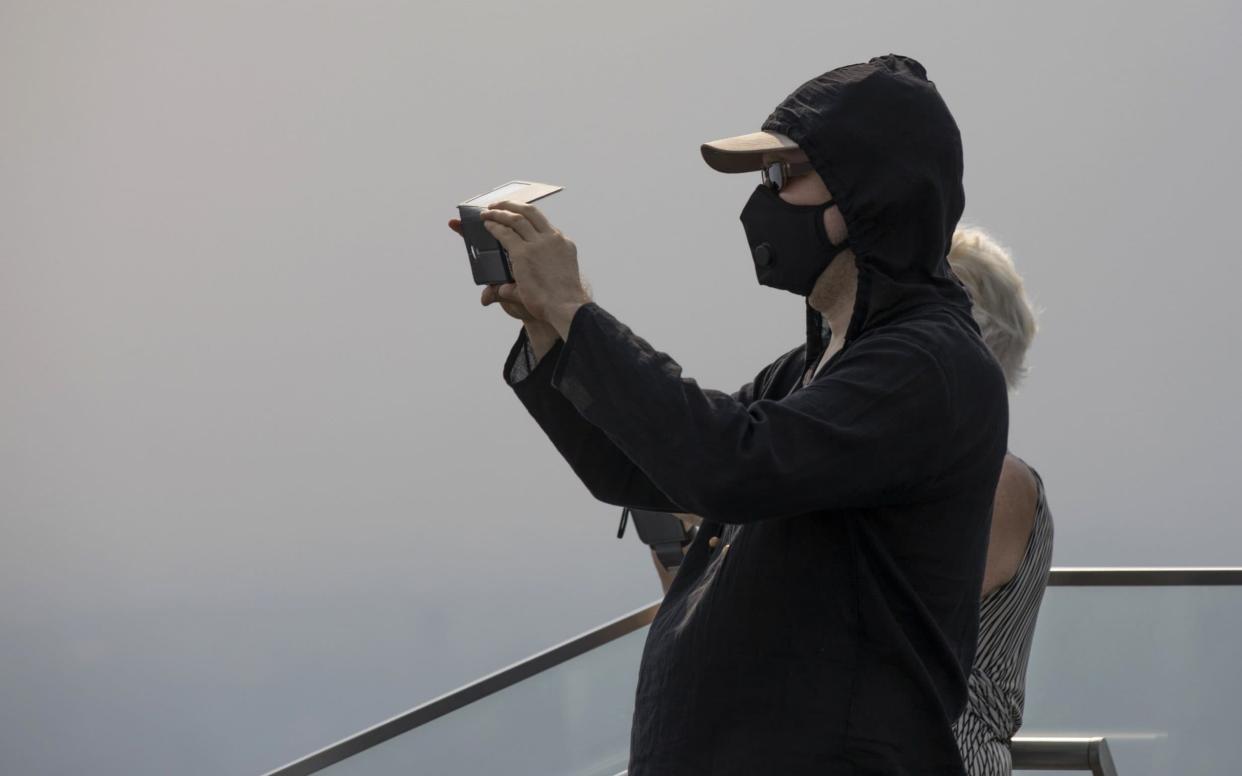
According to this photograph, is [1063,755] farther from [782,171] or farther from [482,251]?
[482,251]

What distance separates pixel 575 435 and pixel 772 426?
0.34m

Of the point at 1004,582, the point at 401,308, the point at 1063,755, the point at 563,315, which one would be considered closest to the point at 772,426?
the point at 563,315

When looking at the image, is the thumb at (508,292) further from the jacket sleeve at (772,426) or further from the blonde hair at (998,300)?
the blonde hair at (998,300)

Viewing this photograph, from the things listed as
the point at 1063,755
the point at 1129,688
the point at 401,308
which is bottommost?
the point at 1129,688

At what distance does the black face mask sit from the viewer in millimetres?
1230

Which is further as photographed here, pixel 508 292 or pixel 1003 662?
pixel 1003 662

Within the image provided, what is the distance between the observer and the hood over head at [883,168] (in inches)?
46.8

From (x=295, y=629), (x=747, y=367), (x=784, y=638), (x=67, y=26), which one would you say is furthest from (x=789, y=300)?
(x=784, y=638)

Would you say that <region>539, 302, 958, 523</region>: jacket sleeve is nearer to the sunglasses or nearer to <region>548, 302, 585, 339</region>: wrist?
<region>548, 302, 585, 339</region>: wrist

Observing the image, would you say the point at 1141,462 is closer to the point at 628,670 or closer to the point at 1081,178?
the point at 1081,178

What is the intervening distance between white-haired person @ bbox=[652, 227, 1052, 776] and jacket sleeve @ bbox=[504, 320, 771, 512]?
0.38 m

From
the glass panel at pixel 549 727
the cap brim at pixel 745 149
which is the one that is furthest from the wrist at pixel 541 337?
the glass panel at pixel 549 727

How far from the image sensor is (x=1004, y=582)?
1804 millimetres

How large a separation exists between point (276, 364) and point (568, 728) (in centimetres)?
284
